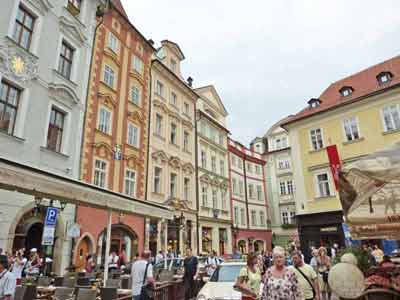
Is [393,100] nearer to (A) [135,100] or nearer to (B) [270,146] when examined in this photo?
(A) [135,100]

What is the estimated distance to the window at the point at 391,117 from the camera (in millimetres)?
20406

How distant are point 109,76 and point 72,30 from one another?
3824 millimetres

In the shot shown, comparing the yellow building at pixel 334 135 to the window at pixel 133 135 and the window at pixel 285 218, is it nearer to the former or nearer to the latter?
the window at pixel 133 135

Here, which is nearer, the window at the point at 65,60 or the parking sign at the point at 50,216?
the parking sign at the point at 50,216

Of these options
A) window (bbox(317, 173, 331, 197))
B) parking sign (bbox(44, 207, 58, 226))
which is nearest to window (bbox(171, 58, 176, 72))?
window (bbox(317, 173, 331, 197))

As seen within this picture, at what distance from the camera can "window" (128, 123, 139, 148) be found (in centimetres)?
2100

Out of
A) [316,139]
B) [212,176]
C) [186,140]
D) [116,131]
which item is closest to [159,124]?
[186,140]

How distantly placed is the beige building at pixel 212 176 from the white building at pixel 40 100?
15367 mm

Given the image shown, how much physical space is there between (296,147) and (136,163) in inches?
532

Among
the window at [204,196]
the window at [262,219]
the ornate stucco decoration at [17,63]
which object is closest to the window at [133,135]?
the ornate stucco decoration at [17,63]

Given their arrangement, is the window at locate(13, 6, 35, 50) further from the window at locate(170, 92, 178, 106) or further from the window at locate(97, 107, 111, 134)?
the window at locate(170, 92, 178, 106)

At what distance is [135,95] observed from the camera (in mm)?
22250

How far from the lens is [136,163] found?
2086cm

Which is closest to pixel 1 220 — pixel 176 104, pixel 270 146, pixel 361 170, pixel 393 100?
pixel 361 170
